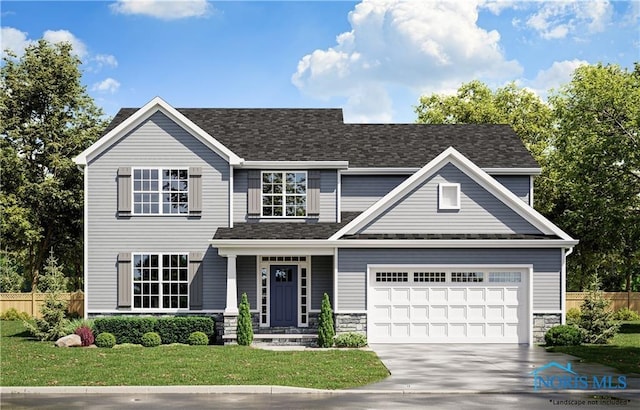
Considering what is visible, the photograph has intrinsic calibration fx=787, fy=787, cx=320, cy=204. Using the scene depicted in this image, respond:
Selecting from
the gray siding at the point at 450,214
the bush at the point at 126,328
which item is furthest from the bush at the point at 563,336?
the bush at the point at 126,328

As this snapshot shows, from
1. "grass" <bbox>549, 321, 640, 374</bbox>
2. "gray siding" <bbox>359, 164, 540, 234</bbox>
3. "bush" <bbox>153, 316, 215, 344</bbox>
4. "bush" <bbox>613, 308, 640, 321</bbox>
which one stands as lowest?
"bush" <bbox>613, 308, 640, 321</bbox>

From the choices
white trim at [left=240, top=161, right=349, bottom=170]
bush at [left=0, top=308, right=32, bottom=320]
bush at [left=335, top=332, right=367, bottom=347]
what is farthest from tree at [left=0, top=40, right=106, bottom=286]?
bush at [left=335, top=332, right=367, bottom=347]

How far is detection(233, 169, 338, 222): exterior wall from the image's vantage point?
93.7ft

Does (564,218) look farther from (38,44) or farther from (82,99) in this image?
(38,44)

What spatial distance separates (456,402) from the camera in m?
15.1

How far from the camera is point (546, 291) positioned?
25938 mm

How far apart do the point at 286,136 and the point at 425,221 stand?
700cm

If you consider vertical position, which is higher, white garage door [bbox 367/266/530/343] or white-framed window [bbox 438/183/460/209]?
white-framed window [bbox 438/183/460/209]

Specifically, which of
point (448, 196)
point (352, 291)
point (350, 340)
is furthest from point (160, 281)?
point (448, 196)

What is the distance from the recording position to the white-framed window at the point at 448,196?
86.3ft

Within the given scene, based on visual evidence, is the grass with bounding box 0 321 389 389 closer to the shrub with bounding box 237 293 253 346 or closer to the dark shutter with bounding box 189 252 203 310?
the shrub with bounding box 237 293 253 346

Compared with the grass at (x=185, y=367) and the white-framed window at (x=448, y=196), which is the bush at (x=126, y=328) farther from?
the white-framed window at (x=448, y=196)

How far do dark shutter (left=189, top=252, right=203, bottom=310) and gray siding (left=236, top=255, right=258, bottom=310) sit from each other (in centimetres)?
142

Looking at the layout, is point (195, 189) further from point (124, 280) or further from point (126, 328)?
point (126, 328)
